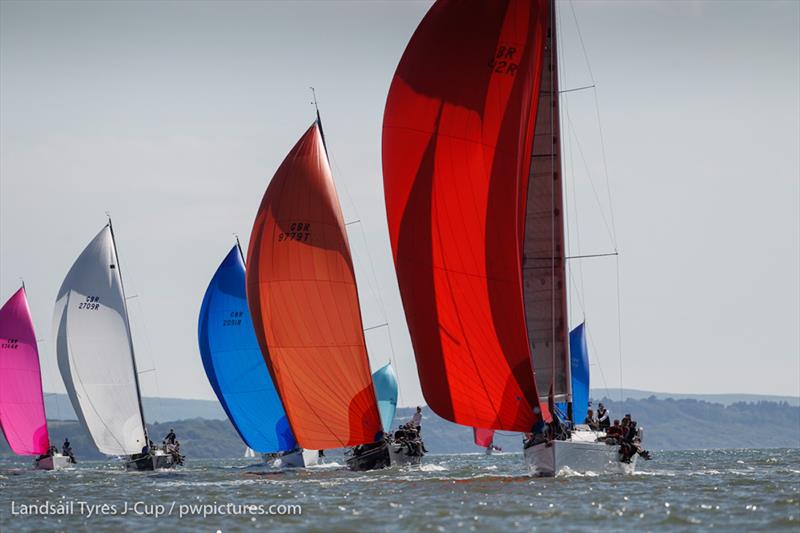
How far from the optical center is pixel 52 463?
2781 inches

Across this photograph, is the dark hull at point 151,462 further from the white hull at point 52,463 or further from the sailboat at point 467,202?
the sailboat at point 467,202

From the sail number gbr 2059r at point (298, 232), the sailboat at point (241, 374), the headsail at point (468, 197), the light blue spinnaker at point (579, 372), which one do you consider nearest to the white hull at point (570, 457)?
the headsail at point (468, 197)

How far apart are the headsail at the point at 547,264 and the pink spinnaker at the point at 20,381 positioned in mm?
39522

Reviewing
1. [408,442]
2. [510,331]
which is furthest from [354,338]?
[510,331]

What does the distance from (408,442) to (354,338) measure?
4716 millimetres

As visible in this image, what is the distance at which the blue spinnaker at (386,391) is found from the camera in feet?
258

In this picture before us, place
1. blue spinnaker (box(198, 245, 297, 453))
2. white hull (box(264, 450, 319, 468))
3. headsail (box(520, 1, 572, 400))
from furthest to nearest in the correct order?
white hull (box(264, 450, 319, 468))
blue spinnaker (box(198, 245, 297, 453))
headsail (box(520, 1, 572, 400))

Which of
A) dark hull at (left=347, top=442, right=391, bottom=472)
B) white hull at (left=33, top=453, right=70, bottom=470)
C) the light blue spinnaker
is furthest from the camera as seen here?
white hull at (left=33, top=453, right=70, bottom=470)

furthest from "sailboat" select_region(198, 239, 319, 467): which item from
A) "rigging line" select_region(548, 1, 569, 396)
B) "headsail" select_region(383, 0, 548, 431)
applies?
"headsail" select_region(383, 0, 548, 431)

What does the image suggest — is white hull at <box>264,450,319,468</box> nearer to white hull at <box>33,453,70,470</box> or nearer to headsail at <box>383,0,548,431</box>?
white hull at <box>33,453,70,470</box>

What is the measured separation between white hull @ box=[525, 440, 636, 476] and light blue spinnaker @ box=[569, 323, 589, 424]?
87.8 ft

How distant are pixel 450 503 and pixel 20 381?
44.2m

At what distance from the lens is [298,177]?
43406 mm

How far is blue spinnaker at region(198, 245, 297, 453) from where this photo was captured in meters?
53.9
